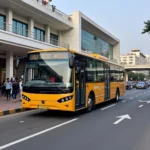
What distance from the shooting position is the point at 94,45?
156 feet

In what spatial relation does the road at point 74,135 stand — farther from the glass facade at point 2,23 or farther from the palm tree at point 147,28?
the glass facade at point 2,23

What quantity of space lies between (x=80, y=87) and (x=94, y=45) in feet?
119

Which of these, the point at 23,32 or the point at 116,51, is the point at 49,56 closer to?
the point at 23,32

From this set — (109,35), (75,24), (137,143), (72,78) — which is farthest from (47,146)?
(109,35)

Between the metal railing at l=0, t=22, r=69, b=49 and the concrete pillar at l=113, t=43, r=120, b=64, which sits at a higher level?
the concrete pillar at l=113, t=43, r=120, b=64

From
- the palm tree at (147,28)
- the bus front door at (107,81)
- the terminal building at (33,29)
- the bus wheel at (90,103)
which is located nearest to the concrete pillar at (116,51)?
the terminal building at (33,29)

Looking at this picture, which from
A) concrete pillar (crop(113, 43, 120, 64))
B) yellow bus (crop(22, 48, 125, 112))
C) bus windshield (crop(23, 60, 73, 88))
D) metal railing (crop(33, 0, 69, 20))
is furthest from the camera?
concrete pillar (crop(113, 43, 120, 64))

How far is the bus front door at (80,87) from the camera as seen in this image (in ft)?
37.3

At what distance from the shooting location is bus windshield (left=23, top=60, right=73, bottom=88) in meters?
10.8

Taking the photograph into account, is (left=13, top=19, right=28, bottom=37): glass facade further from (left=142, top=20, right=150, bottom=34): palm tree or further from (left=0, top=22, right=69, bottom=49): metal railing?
(left=142, top=20, right=150, bottom=34): palm tree

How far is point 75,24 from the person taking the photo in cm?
3531

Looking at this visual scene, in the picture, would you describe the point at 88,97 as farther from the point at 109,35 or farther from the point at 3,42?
the point at 109,35

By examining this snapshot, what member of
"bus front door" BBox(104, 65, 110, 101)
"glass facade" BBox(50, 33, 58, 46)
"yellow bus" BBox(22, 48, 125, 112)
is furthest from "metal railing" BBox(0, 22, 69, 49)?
"yellow bus" BBox(22, 48, 125, 112)

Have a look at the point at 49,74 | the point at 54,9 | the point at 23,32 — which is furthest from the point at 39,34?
the point at 49,74
